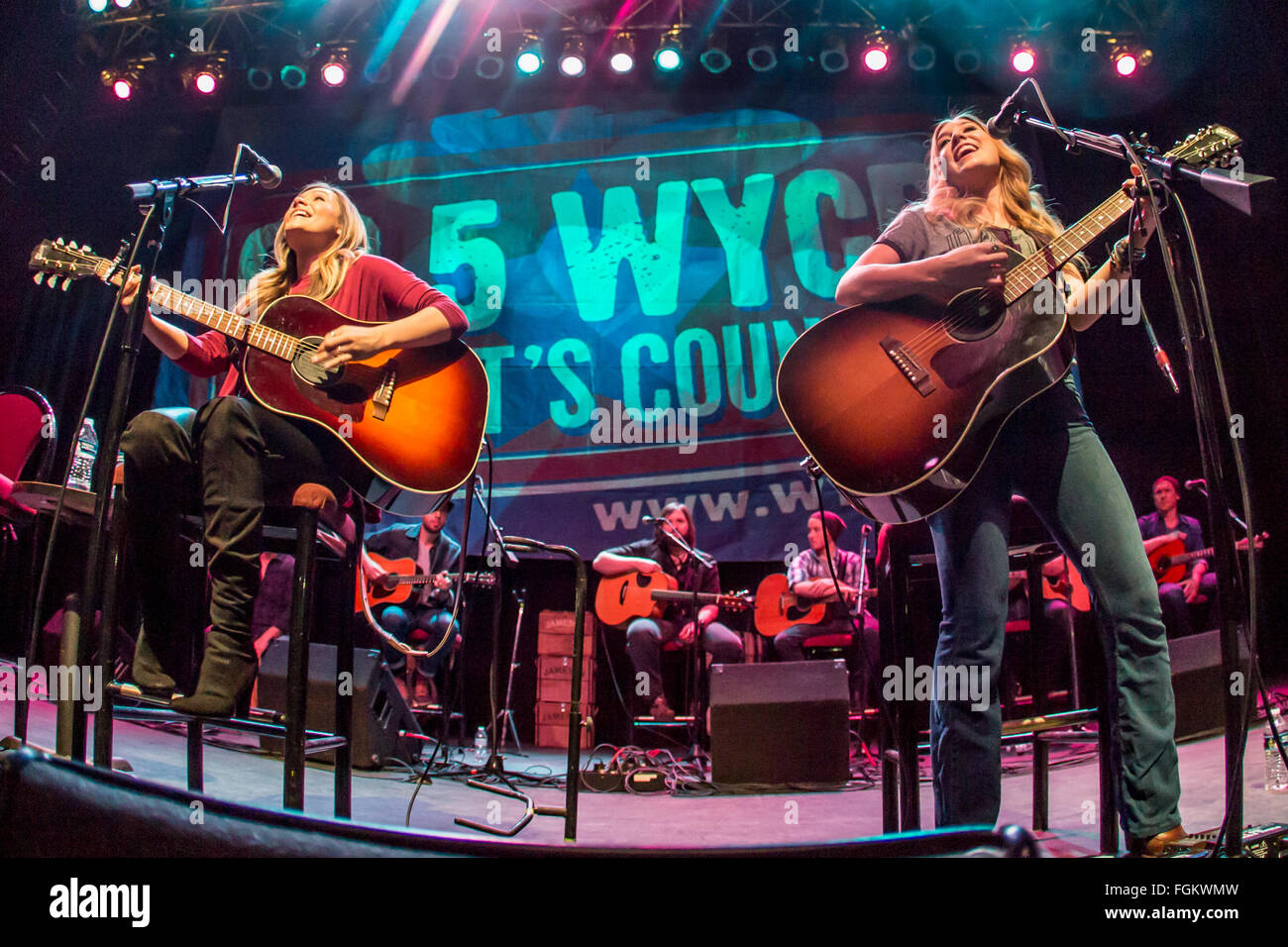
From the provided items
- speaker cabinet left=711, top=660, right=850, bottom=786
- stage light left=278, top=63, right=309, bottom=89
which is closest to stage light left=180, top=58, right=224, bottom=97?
stage light left=278, top=63, right=309, bottom=89

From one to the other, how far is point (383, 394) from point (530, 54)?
16.9 ft

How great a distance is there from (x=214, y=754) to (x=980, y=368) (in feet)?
14.5

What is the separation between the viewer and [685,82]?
6.95 meters

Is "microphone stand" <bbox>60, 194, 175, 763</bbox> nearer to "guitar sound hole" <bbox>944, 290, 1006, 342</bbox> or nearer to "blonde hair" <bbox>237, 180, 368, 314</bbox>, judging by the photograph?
"blonde hair" <bbox>237, 180, 368, 314</bbox>

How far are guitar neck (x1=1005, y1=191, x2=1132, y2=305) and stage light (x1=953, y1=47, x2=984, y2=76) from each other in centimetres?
513

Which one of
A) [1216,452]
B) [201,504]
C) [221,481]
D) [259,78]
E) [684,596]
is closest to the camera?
[1216,452]

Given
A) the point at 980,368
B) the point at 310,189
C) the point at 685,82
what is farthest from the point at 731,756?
the point at 685,82

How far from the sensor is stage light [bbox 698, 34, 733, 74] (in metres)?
6.66

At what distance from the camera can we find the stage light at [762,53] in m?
6.68

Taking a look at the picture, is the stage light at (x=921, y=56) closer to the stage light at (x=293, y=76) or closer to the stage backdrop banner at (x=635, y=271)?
the stage backdrop banner at (x=635, y=271)

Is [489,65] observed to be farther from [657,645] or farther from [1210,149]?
[1210,149]

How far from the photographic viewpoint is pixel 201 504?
95.7 inches

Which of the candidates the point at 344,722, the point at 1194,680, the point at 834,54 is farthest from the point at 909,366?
the point at 834,54

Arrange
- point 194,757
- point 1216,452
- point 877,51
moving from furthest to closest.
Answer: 1. point 877,51
2. point 194,757
3. point 1216,452
